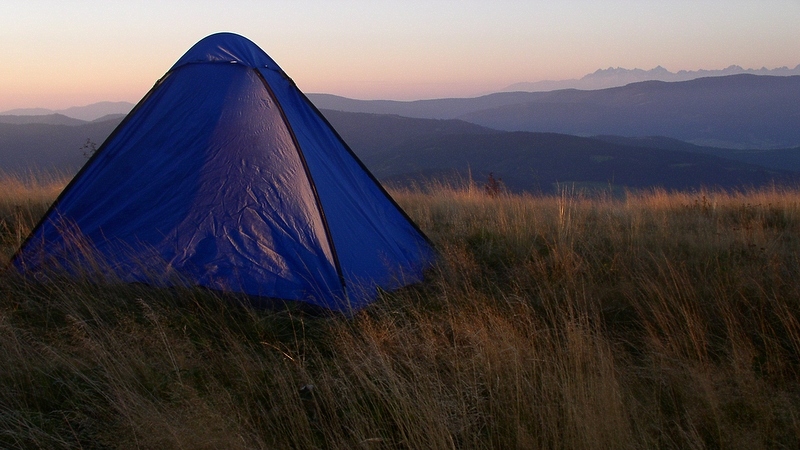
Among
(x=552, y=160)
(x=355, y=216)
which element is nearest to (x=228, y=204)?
(x=355, y=216)

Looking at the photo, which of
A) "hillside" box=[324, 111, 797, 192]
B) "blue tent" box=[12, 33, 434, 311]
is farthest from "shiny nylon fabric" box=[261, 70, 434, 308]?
"hillside" box=[324, 111, 797, 192]

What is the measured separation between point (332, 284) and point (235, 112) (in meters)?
1.79

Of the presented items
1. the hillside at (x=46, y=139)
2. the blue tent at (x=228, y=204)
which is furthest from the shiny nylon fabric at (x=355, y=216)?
the hillside at (x=46, y=139)

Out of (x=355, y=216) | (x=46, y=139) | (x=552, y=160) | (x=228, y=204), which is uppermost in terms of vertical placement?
(x=46, y=139)

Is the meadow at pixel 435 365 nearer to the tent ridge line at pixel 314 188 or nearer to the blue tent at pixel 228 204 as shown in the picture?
the blue tent at pixel 228 204

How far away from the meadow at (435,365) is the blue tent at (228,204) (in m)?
0.27

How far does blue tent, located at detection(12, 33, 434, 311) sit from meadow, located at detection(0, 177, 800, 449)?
0.27m

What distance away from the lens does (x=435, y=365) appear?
9.51ft

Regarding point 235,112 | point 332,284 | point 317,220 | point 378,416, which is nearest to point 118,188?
point 235,112

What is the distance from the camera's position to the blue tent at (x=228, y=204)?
4180 mm

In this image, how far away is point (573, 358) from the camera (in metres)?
2.96

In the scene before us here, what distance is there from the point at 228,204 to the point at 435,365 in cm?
233

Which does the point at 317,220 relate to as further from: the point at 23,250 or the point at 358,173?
the point at 23,250

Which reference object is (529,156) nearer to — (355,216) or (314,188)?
(355,216)
